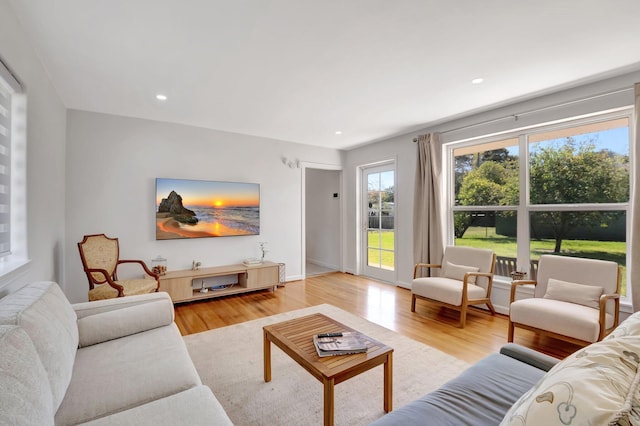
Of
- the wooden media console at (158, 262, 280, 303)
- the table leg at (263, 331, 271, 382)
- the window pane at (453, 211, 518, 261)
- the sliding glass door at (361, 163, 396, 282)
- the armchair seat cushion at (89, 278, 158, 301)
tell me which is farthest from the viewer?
the sliding glass door at (361, 163, 396, 282)

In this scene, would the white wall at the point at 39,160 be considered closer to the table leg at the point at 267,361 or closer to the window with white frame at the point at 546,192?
the table leg at the point at 267,361

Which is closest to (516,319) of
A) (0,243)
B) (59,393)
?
(59,393)

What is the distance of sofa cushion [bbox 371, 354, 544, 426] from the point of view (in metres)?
1.08

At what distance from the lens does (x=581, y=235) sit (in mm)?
3080

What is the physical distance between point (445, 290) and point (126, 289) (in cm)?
352

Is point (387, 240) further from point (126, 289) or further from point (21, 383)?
point (21, 383)

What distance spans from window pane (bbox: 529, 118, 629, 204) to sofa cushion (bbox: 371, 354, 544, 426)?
2493 millimetres

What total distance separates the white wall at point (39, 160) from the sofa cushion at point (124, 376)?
711 mm

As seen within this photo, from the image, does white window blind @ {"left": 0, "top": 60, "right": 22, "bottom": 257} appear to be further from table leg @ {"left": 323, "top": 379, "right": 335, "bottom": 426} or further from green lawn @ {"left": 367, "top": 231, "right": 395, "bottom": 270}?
green lawn @ {"left": 367, "top": 231, "right": 395, "bottom": 270}

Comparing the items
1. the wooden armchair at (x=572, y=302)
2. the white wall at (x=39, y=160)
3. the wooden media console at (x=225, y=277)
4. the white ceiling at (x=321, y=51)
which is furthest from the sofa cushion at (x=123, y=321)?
the wooden armchair at (x=572, y=302)

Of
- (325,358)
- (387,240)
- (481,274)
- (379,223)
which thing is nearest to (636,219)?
(481,274)

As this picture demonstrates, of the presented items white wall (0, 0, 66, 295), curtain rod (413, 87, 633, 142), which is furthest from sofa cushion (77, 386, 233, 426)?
curtain rod (413, 87, 633, 142)

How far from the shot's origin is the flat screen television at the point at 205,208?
159 inches

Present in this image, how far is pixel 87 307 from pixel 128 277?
6.86 ft
